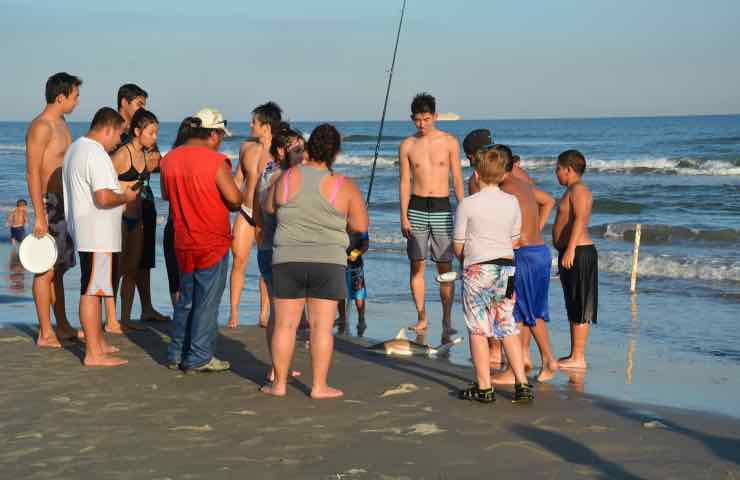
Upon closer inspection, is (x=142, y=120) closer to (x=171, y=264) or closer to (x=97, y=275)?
(x=171, y=264)

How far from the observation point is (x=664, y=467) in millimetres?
4375

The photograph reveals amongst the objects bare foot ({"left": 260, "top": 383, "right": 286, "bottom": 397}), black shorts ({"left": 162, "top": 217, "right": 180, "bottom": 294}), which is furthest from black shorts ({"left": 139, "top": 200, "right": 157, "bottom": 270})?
bare foot ({"left": 260, "top": 383, "right": 286, "bottom": 397})

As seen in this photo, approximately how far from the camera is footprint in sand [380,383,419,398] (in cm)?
568

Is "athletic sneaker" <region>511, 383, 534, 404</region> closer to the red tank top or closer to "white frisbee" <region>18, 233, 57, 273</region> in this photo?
the red tank top

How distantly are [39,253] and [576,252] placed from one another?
3546 mm

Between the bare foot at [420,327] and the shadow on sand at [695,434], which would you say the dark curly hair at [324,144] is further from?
the bare foot at [420,327]

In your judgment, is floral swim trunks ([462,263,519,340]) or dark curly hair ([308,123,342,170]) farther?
floral swim trunks ([462,263,519,340])

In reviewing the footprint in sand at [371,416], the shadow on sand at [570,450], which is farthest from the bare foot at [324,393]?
the shadow on sand at [570,450]

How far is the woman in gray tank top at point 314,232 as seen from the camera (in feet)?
17.0

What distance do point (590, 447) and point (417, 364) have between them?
2.12m

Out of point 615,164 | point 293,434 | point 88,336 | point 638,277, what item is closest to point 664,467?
point 293,434

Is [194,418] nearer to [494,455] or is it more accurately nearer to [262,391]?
[262,391]

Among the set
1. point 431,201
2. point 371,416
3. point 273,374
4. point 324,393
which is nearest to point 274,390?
point 273,374

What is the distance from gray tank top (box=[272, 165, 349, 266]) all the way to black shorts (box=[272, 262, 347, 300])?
32 millimetres
